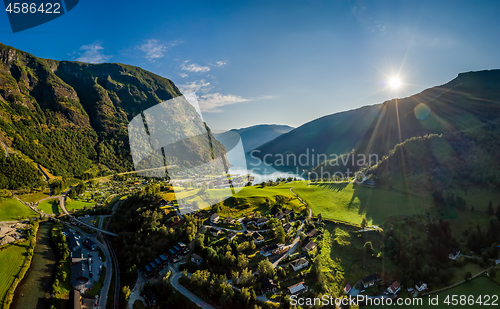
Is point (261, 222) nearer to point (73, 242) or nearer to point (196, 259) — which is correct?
point (196, 259)

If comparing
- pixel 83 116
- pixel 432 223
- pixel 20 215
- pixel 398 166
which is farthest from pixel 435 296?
pixel 83 116

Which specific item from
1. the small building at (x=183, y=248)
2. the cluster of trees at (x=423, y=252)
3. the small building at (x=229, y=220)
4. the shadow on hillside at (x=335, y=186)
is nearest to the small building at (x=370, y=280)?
the cluster of trees at (x=423, y=252)

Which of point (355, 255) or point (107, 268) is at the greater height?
point (107, 268)

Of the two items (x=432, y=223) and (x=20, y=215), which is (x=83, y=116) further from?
(x=432, y=223)

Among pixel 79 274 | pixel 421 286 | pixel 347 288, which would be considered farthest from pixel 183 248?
pixel 421 286

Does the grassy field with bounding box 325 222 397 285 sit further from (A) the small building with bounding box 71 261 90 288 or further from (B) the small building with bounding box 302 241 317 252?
(A) the small building with bounding box 71 261 90 288

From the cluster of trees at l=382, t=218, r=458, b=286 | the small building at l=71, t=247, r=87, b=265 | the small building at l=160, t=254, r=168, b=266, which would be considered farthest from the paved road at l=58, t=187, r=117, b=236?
the cluster of trees at l=382, t=218, r=458, b=286
